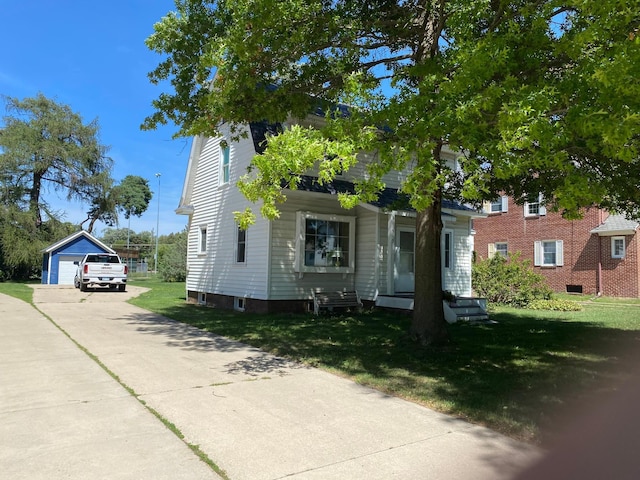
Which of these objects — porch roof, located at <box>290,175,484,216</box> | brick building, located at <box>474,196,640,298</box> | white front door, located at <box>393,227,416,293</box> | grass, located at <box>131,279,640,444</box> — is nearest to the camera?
grass, located at <box>131,279,640,444</box>

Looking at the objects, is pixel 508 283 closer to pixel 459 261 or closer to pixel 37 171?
pixel 459 261

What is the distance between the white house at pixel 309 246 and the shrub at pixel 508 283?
156 centimetres

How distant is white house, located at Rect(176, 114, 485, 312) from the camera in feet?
45.7

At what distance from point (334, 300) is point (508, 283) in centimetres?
748

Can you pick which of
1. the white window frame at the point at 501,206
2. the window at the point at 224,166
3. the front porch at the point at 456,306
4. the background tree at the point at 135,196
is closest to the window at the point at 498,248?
the white window frame at the point at 501,206

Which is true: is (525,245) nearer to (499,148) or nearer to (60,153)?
(499,148)

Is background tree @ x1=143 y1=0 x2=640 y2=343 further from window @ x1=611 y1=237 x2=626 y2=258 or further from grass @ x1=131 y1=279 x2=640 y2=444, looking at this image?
window @ x1=611 y1=237 x2=626 y2=258

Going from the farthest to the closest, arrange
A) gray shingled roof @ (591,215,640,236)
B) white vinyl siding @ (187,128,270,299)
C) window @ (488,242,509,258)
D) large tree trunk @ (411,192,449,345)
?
window @ (488,242,509,258)
gray shingled roof @ (591,215,640,236)
white vinyl siding @ (187,128,270,299)
large tree trunk @ (411,192,449,345)

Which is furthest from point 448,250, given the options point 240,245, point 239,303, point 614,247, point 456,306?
point 614,247

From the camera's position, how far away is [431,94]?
18.5 ft

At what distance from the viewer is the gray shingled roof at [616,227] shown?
21.0 metres

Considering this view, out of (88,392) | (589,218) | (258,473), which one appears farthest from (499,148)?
(589,218)

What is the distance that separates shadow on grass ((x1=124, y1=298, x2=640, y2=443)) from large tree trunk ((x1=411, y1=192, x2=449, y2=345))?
0.97ft

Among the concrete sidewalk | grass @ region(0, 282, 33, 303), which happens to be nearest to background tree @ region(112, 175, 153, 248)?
grass @ region(0, 282, 33, 303)
